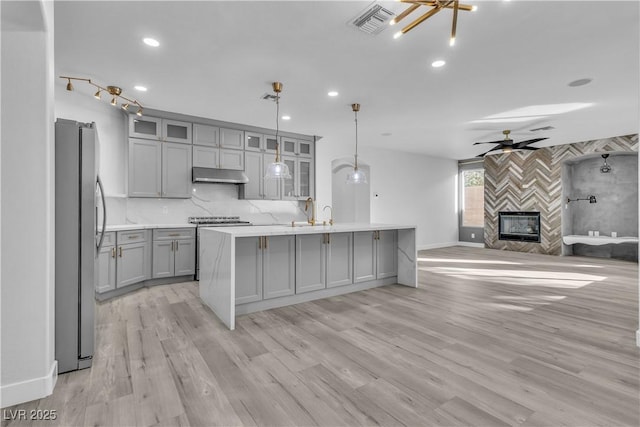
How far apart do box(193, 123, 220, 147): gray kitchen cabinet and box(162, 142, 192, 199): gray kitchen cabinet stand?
210mm

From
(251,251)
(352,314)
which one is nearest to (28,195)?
(251,251)

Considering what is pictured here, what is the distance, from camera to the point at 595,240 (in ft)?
24.3

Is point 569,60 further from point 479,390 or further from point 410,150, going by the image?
point 410,150

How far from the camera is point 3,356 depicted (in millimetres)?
1791

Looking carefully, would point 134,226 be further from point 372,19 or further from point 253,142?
point 372,19

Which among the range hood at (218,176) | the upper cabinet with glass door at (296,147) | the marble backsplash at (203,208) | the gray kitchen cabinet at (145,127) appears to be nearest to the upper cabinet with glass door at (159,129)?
the gray kitchen cabinet at (145,127)

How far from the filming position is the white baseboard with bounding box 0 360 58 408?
1799 millimetres

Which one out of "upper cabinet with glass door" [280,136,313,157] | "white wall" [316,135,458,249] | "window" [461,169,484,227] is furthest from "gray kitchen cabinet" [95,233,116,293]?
"window" [461,169,484,227]

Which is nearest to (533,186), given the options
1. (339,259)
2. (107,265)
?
(339,259)

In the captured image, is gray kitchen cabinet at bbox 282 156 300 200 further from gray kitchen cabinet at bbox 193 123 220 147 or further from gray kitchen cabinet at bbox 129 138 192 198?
gray kitchen cabinet at bbox 129 138 192 198

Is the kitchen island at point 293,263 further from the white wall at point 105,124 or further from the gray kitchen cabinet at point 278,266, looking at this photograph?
the white wall at point 105,124

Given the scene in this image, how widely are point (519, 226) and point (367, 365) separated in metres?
8.15

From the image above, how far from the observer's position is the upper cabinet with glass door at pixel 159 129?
191 inches

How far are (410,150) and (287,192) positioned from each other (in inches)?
155
